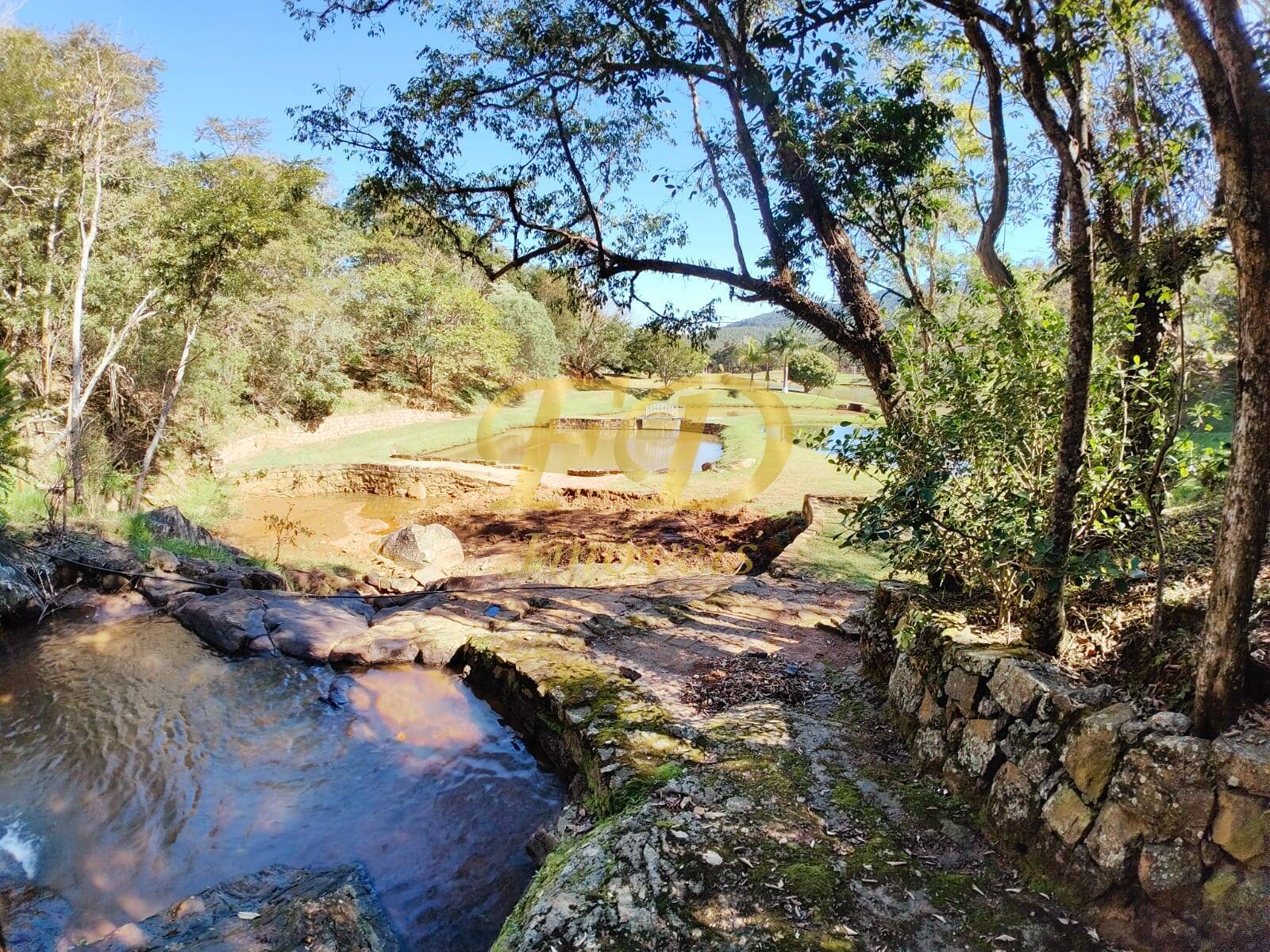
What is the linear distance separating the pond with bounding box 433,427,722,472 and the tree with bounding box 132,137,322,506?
758cm

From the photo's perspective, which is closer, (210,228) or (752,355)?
(210,228)

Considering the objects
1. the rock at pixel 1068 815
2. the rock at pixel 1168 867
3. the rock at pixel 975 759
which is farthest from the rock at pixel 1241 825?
the rock at pixel 975 759

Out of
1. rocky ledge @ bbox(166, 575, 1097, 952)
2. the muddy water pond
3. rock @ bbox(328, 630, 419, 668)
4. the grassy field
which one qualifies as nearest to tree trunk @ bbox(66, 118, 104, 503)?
the muddy water pond

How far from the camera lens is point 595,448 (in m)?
24.4

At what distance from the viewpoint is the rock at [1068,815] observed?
8.04ft

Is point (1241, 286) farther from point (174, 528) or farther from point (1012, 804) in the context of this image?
point (174, 528)

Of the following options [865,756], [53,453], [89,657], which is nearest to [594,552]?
[89,657]

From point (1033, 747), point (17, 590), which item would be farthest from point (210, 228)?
point (1033, 747)

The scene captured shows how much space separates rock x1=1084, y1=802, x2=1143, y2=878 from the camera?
2.28 meters

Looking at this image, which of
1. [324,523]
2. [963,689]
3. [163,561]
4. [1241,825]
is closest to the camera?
[1241,825]

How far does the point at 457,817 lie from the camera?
14.0ft

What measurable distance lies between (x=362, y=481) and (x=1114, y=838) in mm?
16125

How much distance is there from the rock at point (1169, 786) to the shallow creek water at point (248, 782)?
117 inches

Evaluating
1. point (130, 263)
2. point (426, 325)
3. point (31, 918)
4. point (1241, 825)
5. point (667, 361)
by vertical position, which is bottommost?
point (31, 918)
